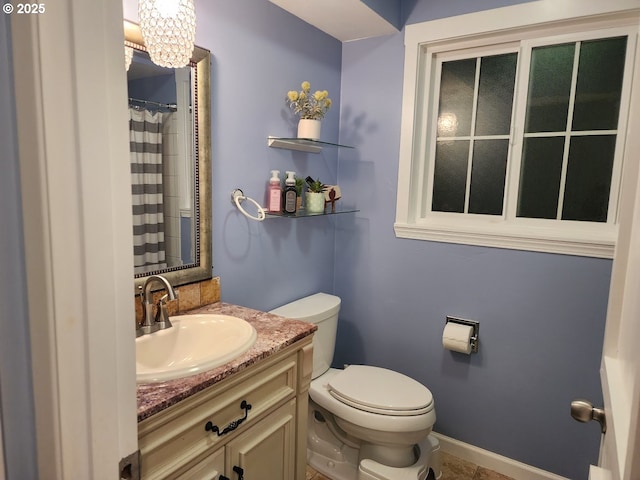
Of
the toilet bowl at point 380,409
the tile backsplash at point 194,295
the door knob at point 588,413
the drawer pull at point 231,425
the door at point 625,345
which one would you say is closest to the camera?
the door at point 625,345

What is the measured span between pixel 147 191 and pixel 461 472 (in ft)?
6.37

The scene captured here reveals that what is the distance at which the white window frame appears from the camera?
1671 millimetres

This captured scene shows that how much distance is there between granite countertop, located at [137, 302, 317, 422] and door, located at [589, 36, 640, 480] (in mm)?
807

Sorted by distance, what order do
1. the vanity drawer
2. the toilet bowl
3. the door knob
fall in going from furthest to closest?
1. the toilet bowl
2. the vanity drawer
3. the door knob

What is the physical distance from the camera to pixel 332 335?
2.05 metres

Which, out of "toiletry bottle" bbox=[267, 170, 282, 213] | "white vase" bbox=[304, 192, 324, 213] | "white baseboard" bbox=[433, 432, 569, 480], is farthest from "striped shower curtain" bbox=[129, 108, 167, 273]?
"white baseboard" bbox=[433, 432, 569, 480]

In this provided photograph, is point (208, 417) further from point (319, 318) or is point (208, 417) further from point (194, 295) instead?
point (319, 318)

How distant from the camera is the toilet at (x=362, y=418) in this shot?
1.64m

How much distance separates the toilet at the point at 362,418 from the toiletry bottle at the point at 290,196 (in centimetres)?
48

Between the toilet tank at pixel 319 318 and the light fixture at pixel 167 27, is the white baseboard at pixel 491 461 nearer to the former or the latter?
the toilet tank at pixel 319 318

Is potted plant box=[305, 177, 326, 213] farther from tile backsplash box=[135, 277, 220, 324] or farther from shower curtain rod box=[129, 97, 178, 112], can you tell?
shower curtain rod box=[129, 97, 178, 112]

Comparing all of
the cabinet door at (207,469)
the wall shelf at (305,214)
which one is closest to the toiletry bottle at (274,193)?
the wall shelf at (305,214)

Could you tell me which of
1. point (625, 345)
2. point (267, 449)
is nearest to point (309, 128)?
point (267, 449)

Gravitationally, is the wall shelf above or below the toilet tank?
above
